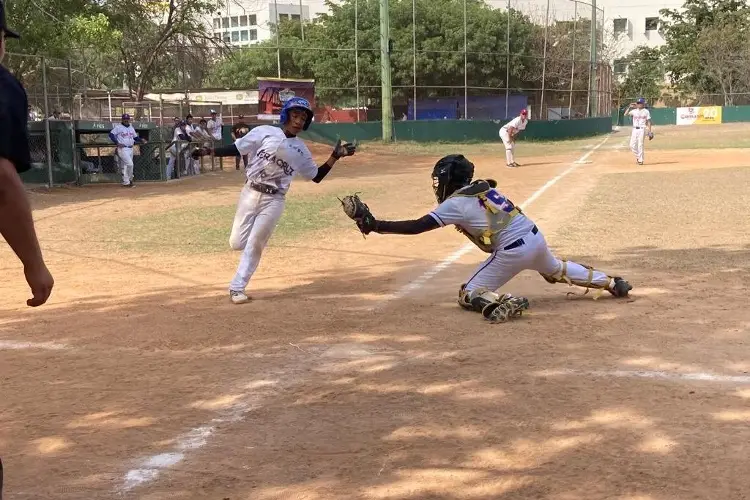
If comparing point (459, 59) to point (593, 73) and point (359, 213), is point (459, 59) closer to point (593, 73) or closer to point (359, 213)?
point (593, 73)

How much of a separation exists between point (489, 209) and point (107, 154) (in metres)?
18.3

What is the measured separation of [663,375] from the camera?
16.2ft

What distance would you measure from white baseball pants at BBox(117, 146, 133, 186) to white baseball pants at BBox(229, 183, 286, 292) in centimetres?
1419

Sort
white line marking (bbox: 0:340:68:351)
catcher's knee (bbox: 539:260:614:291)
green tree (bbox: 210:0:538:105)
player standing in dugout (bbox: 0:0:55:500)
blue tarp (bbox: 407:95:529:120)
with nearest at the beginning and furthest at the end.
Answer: player standing in dugout (bbox: 0:0:55:500) → white line marking (bbox: 0:340:68:351) → catcher's knee (bbox: 539:260:614:291) → green tree (bbox: 210:0:538:105) → blue tarp (bbox: 407:95:529:120)

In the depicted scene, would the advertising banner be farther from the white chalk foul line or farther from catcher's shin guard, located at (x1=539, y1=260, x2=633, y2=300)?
the white chalk foul line

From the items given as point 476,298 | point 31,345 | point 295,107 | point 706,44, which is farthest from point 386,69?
point 706,44

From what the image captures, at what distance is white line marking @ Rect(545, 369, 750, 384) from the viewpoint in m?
4.84

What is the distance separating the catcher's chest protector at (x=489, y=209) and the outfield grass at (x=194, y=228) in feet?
15.9

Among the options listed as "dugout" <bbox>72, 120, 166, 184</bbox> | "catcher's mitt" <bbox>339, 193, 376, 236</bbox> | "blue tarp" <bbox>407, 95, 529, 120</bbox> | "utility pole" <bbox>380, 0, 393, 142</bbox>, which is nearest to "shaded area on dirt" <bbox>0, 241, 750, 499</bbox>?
"catcher's mitt" <bbox>339, 193, 376, 236</bbox>

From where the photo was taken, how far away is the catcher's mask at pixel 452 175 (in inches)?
253

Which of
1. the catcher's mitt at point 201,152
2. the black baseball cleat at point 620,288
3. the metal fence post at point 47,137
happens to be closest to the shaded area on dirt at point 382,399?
the black baseball cleat at point 620,288

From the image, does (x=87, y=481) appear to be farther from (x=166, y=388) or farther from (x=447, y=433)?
(x=447, y=433)

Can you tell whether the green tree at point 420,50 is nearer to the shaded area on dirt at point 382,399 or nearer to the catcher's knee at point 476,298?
the catcher's knee at point 476,298

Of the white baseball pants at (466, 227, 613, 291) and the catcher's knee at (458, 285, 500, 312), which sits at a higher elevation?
the white baseball pants at (466, 227, 613, 291)
